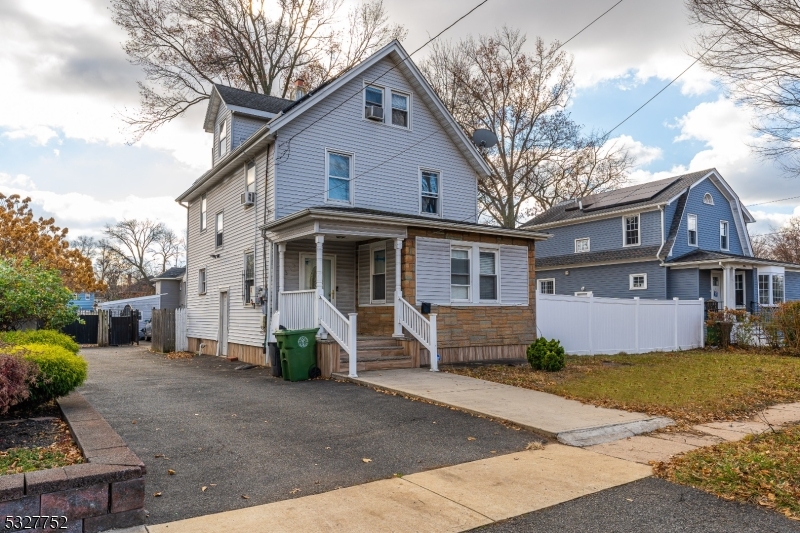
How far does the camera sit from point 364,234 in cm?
1280

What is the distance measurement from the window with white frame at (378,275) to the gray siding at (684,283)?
15125 mm

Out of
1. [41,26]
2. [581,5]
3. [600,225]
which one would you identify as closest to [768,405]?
[581,5]

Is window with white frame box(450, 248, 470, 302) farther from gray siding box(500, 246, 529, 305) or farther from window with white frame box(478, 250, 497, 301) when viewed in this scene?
gray siding box(500, 246, 529, 305)

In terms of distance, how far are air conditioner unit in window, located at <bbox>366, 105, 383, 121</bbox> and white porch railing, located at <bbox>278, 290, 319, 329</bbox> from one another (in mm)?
6036

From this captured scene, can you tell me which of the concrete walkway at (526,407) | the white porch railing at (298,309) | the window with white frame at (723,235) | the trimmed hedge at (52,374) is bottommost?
the concrete walkway at (526,407)

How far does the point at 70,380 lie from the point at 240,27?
23.6 meters

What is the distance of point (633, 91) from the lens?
12.1 meters

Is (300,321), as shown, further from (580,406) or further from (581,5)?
(581,5)

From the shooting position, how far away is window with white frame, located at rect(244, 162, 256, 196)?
15.3 metres

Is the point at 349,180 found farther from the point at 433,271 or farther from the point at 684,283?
the point at 684,283

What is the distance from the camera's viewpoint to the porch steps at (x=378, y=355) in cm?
1192

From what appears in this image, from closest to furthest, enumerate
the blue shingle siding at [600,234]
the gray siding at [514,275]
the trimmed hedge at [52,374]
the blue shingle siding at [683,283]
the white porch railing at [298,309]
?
the trimmed hedge at [52,374] → the white porch railing at [298,309] → the gray siding at [514,275] → the blue shingle siding at [683,283] → the blue shingle siding at [600,234]

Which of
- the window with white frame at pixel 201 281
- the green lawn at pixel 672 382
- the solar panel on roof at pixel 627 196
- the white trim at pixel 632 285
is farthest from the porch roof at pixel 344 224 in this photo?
the solar panel on roof at pixel 627 196

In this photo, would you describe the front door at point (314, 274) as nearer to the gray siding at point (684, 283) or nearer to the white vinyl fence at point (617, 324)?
the white vinyl fence at point (617, 324)
